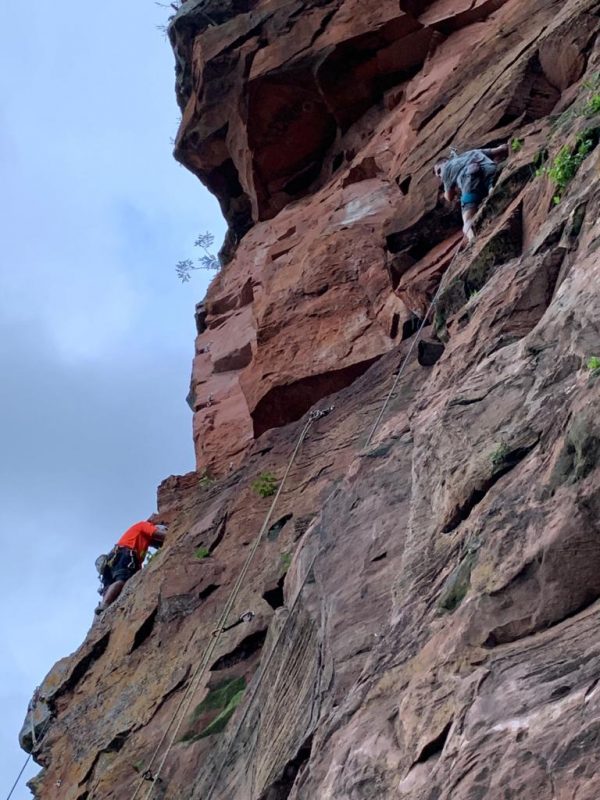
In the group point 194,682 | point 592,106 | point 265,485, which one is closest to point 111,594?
point 265,485

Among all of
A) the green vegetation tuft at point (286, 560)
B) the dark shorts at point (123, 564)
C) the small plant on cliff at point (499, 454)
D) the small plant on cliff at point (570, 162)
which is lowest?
the small plant on cliff at point (499, 454)

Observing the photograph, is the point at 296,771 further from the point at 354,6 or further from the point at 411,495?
the point at 354,6

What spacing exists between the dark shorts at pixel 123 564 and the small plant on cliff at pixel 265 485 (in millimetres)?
3816

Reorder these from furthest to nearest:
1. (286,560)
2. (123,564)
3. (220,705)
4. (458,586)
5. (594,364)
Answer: (123,564) → (286,560) → (220,705) → (458,586) → (594,364)

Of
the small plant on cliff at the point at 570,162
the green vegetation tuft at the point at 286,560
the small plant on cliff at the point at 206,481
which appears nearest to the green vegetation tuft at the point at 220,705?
the green vegetation tuft at the point at 286,560

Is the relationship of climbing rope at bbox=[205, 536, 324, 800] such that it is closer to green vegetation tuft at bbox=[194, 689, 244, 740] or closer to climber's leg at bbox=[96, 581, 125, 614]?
green vegetation tuft at bbox=[194, 689, 244, 740]

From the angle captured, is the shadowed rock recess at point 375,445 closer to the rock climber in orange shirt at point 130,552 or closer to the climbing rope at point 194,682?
the climbing rope at point 194,682

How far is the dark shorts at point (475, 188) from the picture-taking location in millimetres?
11422

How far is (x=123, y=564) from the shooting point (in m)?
16.0

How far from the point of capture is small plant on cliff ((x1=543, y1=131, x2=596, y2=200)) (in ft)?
28.0

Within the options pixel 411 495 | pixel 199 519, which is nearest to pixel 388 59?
pixel 199 519

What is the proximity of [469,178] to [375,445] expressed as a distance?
12.3ft

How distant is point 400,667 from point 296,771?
1.26 meters

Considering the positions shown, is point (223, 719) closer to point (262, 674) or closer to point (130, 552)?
point (262, 674)
